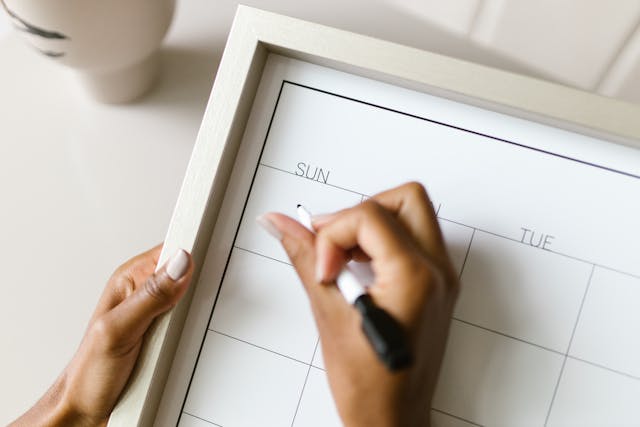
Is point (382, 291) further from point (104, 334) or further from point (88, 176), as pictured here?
point (88, 176)

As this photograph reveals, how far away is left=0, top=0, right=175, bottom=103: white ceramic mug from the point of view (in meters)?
0.47

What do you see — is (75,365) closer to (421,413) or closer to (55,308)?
(55,308)

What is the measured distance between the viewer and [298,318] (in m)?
0.47

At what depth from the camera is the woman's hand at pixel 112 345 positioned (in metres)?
0.46

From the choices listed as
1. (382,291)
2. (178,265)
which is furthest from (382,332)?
(178,265)

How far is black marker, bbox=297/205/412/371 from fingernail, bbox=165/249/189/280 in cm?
13

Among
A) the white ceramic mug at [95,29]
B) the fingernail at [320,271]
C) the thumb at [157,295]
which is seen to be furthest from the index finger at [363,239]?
the white ceramic mug at [95,29]

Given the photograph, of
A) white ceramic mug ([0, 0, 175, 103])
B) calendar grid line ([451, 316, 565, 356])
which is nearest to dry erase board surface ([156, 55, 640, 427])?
calendar grid line ([451, 316, 565, 356])

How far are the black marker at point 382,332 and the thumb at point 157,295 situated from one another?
127mm

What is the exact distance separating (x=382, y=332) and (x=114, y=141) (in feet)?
1.35

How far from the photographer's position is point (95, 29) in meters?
0.50

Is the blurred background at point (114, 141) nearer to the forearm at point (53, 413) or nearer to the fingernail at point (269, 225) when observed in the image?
the forearm at point (53, 413)

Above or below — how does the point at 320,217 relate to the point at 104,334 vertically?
above

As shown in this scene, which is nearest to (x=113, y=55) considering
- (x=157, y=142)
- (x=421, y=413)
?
(x=157, y=142)
